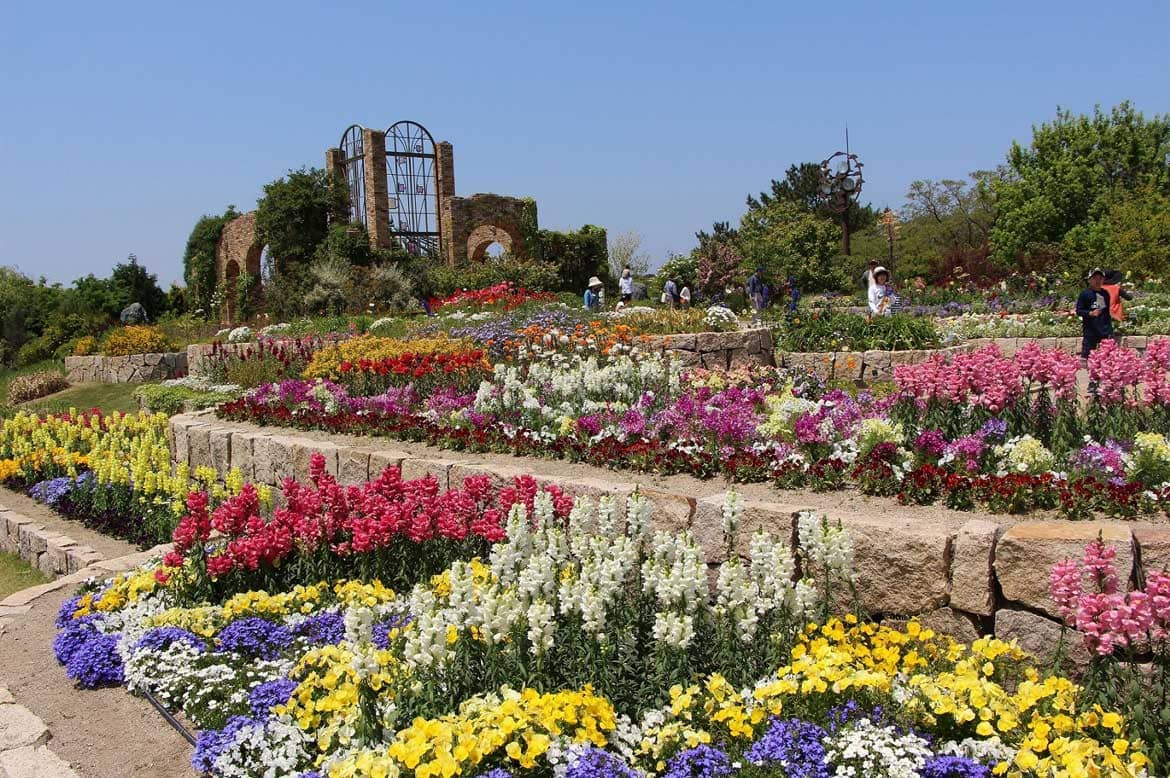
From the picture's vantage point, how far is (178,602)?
15.6 feet

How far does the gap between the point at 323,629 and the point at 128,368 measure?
1606 centimetres

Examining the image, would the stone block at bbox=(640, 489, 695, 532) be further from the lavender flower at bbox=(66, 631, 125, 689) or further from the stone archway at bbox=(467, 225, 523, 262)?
the stone archway at bbox=(467, 225, 523, 262)

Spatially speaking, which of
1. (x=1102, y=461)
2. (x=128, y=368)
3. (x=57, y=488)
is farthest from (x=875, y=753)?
(x=128, y=368)

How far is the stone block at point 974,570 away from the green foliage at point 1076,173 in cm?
3002

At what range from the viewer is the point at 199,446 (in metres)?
9.16

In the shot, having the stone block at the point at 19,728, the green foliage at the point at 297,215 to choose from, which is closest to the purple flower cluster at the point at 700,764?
the stone block at the point at 19,728

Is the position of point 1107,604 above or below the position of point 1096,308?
below

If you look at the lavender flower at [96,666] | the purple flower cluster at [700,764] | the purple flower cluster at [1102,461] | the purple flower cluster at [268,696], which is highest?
the purple flower cluster at [1102,461]

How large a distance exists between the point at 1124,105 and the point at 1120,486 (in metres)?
35.2

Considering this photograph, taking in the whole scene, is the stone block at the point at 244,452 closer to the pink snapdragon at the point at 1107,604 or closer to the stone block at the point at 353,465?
the stone block at the point at 353,465

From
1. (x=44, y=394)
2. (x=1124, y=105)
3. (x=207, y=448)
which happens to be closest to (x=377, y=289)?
(x=44, y=394)

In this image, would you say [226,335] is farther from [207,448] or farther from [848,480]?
[848,480]

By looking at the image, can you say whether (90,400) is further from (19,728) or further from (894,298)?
(19,728)

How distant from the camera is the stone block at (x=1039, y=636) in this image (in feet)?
10.9
